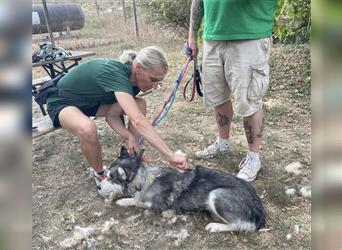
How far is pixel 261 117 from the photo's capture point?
346 cm

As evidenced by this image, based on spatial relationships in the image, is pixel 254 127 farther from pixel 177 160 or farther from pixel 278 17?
pixel 278 17

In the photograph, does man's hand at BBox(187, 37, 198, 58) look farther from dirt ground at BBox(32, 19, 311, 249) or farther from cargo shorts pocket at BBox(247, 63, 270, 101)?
dirt ground at BBox(32, 19, 311, 249)

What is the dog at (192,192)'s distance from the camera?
2.80m

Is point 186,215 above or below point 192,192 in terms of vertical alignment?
below

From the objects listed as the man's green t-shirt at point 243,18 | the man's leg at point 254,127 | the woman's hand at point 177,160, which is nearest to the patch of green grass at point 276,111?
the man's leg at point 254,127

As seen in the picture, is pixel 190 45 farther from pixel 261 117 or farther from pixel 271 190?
pixel 271 190

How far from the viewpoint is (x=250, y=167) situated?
352cm

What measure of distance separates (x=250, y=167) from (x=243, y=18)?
1.41m

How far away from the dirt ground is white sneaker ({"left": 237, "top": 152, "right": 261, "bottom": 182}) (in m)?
0.09

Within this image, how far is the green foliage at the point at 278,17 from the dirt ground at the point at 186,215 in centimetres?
124

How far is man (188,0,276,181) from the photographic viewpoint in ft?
10.2

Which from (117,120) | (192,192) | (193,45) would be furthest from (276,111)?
(192,192)

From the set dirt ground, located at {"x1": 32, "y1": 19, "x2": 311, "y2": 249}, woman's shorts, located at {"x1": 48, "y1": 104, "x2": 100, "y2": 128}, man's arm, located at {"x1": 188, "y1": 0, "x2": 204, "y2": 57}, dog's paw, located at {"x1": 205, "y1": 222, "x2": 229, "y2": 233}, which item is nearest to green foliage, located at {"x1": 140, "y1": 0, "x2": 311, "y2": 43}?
dirt ground, located at {"x1": 32, "y1": 19, "x2": 311, "y2": 249}

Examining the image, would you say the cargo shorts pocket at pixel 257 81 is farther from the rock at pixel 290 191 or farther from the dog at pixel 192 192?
the rock at pixel 290 191
